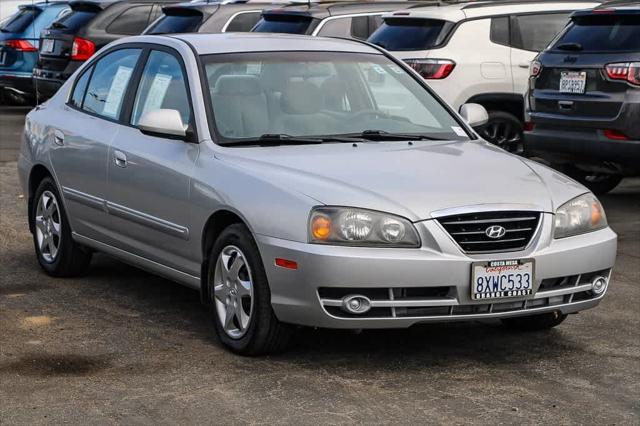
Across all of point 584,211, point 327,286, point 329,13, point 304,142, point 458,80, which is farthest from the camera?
point 329,13

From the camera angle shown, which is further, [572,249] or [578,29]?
[578,29]

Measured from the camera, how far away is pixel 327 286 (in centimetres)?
616

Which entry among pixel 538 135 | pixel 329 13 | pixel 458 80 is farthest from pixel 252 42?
pixel 329 13

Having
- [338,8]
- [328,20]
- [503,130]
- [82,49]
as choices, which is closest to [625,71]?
[503,130]

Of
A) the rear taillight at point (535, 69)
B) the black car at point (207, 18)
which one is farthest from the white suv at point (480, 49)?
the black car at point (207, 18)

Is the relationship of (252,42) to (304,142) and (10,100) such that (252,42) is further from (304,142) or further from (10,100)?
(10,100)

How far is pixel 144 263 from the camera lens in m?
7.67

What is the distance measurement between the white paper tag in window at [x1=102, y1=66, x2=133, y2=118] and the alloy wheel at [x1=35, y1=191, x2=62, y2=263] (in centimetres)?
75

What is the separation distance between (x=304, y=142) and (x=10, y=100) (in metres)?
17.5

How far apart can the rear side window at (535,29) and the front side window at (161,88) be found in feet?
20.5

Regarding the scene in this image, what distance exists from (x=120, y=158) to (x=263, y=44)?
39.4 inches

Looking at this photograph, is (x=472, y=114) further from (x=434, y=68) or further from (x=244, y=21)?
(x=244, y=21)

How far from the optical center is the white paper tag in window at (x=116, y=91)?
8.19m

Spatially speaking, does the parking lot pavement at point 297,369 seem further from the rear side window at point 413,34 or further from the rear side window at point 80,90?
the rear side window at point 413,34
